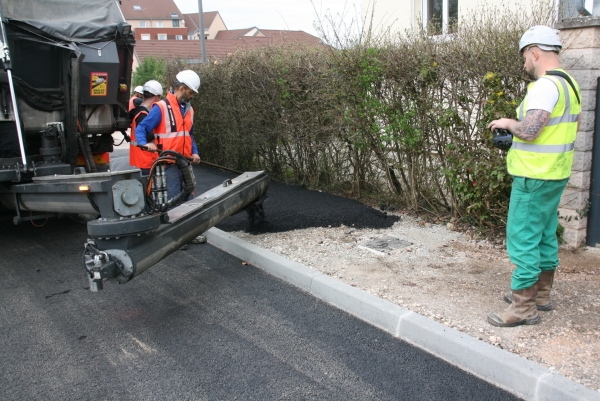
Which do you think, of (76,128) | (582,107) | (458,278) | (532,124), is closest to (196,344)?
(458,278)

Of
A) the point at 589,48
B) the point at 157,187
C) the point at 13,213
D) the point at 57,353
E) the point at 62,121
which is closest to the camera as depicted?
the point at 57,353

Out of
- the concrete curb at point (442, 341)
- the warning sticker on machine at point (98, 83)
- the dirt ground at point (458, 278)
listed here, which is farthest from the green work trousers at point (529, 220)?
the warning sticker on machine at point (98, 83)

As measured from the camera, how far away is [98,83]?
6.35m

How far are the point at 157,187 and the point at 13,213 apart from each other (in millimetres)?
3337

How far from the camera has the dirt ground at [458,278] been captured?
3.53 m

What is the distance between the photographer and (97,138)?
7.18 m

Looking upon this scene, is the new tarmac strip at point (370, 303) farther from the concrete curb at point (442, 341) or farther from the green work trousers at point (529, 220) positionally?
the green work trousers at point (529, 220)

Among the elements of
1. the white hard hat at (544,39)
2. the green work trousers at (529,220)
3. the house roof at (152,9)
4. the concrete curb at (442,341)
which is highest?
the house roof at (152,9)

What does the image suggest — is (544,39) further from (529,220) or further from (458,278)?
(458,278)

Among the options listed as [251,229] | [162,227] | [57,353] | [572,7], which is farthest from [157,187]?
[572,7]

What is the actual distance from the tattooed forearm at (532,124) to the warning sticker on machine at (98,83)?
15.3 ft

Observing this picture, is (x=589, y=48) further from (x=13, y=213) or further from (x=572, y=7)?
(x=13, y=213)

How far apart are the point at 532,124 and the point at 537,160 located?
0.26 m

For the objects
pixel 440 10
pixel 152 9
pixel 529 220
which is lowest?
pixel 529 220
